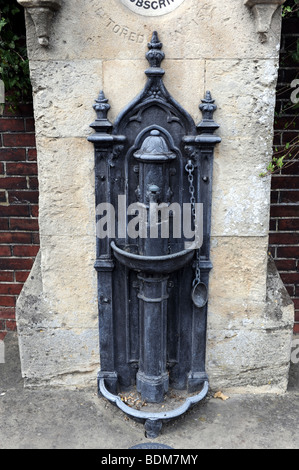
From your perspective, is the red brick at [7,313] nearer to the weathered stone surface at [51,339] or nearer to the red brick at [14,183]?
the weathered stone surface at [51,339]

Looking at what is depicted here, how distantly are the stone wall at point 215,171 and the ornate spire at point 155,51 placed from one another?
43 mm

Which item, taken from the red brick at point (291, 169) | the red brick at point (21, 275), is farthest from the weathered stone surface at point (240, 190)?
the red brick at point (21, 275)

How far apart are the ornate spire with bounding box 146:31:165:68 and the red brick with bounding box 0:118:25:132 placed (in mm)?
1181

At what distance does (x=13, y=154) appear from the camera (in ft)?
10.1

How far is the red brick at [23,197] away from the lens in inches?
123

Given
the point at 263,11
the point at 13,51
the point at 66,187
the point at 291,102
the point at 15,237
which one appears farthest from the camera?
the point at 15,237

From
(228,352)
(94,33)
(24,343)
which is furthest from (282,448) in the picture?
(94,33)

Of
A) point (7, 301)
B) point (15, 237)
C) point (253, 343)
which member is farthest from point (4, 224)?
point (253, 343)

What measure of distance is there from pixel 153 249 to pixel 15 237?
1.33 meters

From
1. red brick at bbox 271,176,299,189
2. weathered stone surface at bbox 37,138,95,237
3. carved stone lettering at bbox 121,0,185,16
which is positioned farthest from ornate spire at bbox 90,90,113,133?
red brick at bbox 271,176,299,189

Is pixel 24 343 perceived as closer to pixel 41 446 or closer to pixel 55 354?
pixel 55 354

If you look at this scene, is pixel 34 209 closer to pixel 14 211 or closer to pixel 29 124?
pixel 14 211

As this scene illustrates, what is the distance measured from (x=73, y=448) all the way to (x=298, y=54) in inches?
104

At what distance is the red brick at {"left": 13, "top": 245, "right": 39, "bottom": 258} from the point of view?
3230mm
